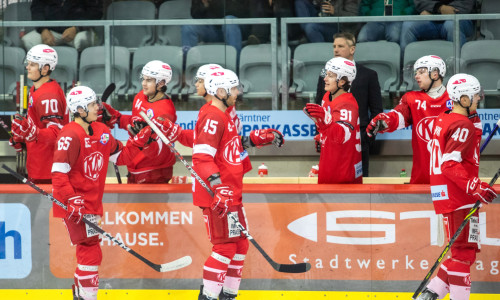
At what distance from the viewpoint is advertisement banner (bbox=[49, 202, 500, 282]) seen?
19.8 ft

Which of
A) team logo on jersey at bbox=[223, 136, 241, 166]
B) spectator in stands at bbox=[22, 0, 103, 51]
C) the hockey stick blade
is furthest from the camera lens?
spectator in stands at bbox=[22, 0, 103, 51]

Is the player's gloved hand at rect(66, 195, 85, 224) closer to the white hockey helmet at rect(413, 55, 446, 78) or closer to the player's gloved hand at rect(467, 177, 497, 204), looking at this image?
the player's gloved hand at rect(467, 177, 497, 204)

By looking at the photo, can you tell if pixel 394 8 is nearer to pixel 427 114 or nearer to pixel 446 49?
pixel 446 49

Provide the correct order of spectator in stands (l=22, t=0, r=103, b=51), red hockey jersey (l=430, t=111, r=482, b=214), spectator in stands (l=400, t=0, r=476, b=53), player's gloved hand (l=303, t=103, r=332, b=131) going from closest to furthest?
red hockey jersey (l=430, t=111, r=482, b=214) < player's gloved hand (l=303, t=103, r=332, b=131) < spectator in stands (l=400, t=0, r=476, b=53) < spectator in stands (l=22, t=0, r=103, b=51)

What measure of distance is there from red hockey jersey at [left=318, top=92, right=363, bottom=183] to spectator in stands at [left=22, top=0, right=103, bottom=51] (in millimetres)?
3212

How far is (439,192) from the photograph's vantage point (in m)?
5.66

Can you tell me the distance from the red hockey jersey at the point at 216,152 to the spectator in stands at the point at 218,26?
2.89m

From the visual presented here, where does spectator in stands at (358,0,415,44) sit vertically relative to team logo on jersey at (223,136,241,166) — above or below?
above

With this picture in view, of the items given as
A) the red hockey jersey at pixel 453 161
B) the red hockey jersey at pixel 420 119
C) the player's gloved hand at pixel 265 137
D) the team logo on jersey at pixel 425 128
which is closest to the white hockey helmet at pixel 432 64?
the red hockey jersey at pixel 420 119

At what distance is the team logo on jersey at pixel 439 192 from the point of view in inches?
222

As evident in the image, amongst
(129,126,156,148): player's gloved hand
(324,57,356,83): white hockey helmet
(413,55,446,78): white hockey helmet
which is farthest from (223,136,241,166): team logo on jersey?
(413,55,446,78): white hockey helmet

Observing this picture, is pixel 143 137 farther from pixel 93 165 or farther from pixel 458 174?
pixel 458 174

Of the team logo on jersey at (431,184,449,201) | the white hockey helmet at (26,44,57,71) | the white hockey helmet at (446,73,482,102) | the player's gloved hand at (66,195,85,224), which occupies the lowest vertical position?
the player's gloved hand at (66,195,85,224)

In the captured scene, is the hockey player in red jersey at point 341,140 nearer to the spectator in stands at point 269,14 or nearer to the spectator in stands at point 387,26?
the spectator in stands at point 387,26
